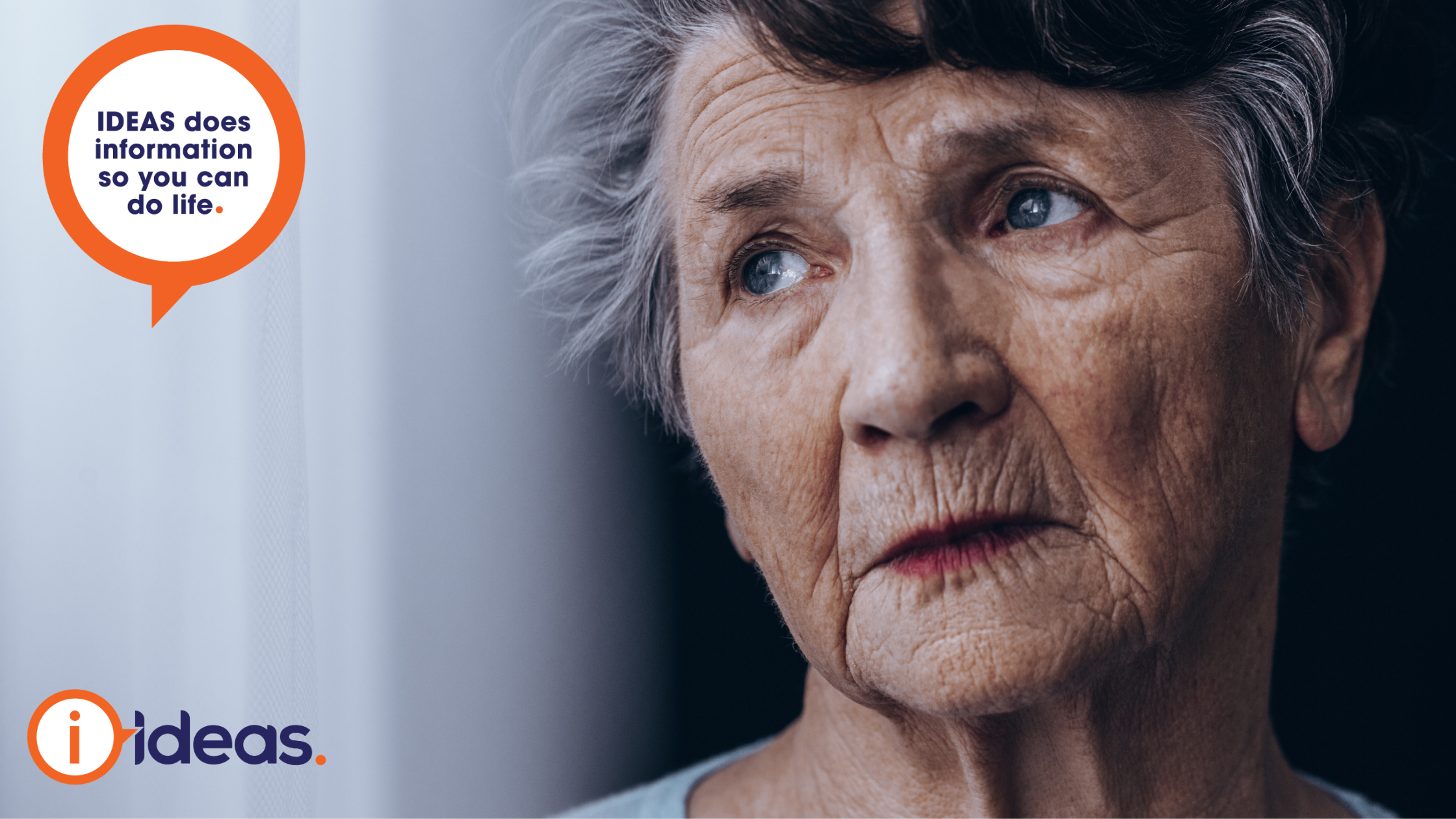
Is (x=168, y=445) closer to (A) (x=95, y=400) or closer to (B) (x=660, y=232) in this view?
(A) (x=95, y=400)

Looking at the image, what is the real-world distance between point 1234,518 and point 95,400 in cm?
124

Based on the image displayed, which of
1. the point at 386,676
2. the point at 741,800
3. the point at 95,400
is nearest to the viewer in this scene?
the point at 95,400

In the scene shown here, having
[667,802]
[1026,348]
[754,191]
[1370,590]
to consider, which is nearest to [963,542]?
[1026,348]

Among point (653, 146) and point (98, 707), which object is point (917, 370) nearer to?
point (653, 146)

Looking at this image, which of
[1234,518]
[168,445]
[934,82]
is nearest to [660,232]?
[934,82]

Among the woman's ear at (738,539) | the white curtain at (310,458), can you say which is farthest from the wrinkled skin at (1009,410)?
the white curtain at (310,458)

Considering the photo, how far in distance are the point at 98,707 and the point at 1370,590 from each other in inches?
81.9

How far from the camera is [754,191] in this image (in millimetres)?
1192

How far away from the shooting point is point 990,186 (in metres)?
1.14

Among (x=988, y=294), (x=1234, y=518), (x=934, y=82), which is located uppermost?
(x=934, y=82)

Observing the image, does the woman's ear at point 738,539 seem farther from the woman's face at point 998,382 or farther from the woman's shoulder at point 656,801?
the woman's shoulder at point 656,801

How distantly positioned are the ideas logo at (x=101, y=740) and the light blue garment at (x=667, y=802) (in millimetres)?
566

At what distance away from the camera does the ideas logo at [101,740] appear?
112 centimetres

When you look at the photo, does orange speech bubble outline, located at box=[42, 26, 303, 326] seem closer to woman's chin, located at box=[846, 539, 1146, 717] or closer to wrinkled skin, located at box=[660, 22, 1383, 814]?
→ wrinkled skin, located at box=[660, 22, 1383, 814]
